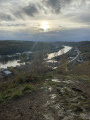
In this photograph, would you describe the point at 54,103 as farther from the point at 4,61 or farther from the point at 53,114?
the point at 4,61

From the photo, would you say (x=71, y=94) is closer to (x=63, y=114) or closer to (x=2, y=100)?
(x=63, y=114)

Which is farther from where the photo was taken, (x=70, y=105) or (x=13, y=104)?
(x=13, y=104)

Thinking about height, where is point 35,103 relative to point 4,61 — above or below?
above

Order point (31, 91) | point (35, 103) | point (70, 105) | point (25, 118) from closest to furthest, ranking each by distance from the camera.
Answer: point (25, 118), point (70, 105), point (35, 103), point (31, 91)

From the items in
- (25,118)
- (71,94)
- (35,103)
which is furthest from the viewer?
(71,94)

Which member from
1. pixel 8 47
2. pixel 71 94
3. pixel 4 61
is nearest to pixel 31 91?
pixel 71 94

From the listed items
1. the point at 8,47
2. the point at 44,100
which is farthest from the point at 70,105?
the point at 8,47
